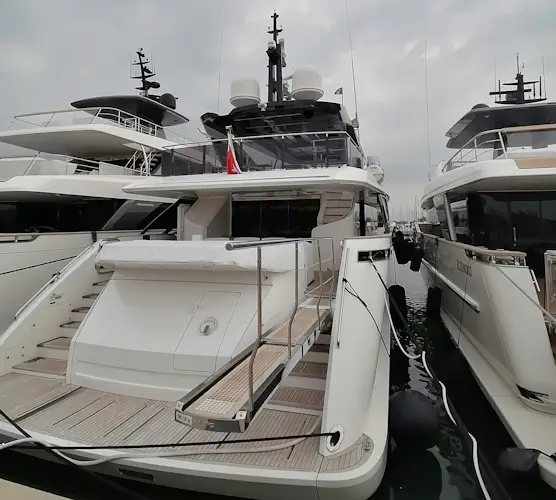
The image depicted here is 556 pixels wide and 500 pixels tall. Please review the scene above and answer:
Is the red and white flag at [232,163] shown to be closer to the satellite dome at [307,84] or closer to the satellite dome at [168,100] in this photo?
the satellite dome at [307,84]

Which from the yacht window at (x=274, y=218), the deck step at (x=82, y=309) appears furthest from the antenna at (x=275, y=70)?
the deck step at (x=82, y=309)

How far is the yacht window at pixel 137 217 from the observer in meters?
9.88

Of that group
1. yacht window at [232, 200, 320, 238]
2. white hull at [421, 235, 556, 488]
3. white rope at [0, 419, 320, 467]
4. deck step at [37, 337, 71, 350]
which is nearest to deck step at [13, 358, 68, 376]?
deck step at [37, 337, 71, 350]

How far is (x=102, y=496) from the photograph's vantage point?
333cm

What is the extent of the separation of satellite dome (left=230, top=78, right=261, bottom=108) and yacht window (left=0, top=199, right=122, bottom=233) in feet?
13.0

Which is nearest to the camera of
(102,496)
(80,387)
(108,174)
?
(102,496)

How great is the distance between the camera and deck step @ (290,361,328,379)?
4.32 meters

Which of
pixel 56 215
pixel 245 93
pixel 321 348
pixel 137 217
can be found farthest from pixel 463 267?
pixel 56 215

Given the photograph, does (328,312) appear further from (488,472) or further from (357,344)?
(488,472)

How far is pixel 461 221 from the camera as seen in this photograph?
316 inches

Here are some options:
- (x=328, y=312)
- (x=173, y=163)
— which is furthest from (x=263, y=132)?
(x=328, y=312)

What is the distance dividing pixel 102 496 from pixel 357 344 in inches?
101

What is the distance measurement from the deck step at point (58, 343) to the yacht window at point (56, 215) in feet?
16.2

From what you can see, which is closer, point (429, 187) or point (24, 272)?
point (24, 272)
